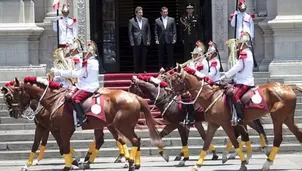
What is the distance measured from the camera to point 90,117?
683 inches

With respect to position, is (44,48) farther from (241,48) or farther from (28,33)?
(241,48)

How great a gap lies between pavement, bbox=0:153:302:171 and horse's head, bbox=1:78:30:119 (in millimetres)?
1771

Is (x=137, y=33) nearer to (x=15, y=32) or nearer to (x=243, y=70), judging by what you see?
(x=15, y=32)

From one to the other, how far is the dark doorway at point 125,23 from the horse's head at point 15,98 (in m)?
8.64

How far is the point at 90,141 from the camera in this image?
21031mm

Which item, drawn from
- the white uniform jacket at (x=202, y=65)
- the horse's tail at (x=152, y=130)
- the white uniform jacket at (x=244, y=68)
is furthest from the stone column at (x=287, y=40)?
the horse's tail at (x=152, y=130)

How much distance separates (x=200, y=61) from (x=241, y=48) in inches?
149

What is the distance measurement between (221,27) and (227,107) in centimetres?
817

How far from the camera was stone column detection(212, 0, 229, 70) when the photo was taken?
987 inches

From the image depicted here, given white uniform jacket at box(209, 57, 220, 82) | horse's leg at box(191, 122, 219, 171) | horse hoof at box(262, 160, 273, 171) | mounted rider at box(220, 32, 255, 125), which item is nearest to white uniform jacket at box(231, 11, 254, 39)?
white uniform jacket at box(209, 57, 220, 82)

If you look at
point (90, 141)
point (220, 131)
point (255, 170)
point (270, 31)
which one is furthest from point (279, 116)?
point (270, 31)

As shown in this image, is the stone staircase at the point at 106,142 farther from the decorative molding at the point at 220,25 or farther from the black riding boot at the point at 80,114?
the decorative molding at the point at 220,25

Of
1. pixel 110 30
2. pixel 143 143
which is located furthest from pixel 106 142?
pixel 110 30

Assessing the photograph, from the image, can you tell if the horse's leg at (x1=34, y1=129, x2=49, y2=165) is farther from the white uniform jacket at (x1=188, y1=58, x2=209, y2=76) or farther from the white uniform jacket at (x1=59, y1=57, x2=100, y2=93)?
the white uniform jacket at (x1=188, y1=58, x2=209, y2=76)
